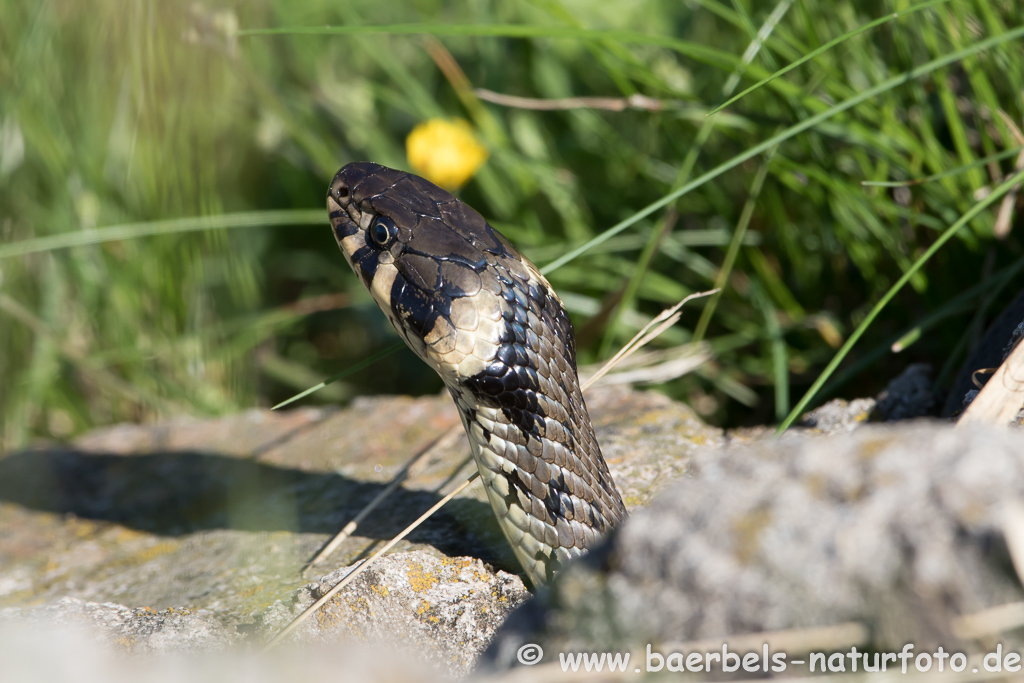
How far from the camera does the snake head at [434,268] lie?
1779mm

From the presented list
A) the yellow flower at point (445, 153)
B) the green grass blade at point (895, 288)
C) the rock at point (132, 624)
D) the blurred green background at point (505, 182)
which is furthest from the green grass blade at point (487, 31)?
the rock at point (132, 624)

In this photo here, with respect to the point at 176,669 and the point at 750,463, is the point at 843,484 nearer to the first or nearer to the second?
the point at 750,463

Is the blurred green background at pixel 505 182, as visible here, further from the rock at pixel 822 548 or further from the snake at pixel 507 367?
the rock at pixel 822 548

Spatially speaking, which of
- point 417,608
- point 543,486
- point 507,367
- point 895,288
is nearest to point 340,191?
point 507,367

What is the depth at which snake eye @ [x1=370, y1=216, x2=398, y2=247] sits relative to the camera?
1951mm

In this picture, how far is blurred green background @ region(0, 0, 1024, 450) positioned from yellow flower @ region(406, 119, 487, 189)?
0.09m

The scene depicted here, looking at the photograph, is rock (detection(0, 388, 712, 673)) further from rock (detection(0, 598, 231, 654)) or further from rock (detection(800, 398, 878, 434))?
rock (detection(800, 398, 878, 434))

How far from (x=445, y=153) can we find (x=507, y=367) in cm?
183

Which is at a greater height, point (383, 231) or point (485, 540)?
point (383, 231)

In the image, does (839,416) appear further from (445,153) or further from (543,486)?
(445,153)

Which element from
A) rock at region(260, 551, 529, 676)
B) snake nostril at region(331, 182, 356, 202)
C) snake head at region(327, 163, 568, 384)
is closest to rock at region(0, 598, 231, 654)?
rock at region(260, 551, 529, 676)

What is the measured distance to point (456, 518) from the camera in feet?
6.82

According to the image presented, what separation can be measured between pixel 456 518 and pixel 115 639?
852mm

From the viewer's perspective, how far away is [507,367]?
175 cm
